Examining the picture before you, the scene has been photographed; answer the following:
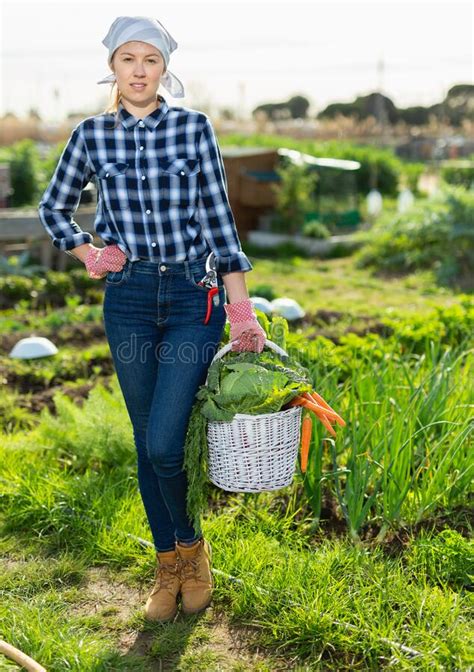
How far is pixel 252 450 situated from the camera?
2.41 meters

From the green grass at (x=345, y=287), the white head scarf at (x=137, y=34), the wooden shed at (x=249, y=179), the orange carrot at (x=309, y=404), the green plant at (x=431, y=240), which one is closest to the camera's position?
the white head scarf at (x=137, y=34)

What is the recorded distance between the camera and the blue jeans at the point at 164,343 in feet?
7.68

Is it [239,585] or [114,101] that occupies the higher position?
[114,101]

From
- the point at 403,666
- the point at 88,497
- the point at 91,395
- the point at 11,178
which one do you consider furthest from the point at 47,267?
the point at 403,666

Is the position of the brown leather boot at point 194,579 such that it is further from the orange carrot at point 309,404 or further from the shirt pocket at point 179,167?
the shirt pocket at point 179,167

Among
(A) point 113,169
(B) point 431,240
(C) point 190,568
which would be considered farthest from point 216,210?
(B) point 431,240

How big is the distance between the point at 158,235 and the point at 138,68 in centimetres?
47

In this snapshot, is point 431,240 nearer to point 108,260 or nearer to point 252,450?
point 252,450

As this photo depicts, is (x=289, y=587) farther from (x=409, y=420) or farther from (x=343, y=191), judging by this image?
(x=343, y=191)

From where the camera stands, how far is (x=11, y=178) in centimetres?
1002

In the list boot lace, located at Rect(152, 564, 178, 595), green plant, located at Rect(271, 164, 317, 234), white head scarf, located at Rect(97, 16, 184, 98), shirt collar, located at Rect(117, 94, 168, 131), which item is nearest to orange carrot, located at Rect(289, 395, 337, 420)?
boot lace, located at Rect(152, 564, 178, 595)

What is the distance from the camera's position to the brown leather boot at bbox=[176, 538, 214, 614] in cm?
260

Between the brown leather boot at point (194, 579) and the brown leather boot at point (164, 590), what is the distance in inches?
0.9

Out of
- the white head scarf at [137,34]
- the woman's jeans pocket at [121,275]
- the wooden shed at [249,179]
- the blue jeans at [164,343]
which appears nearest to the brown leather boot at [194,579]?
the blue jeans at [164,343]
